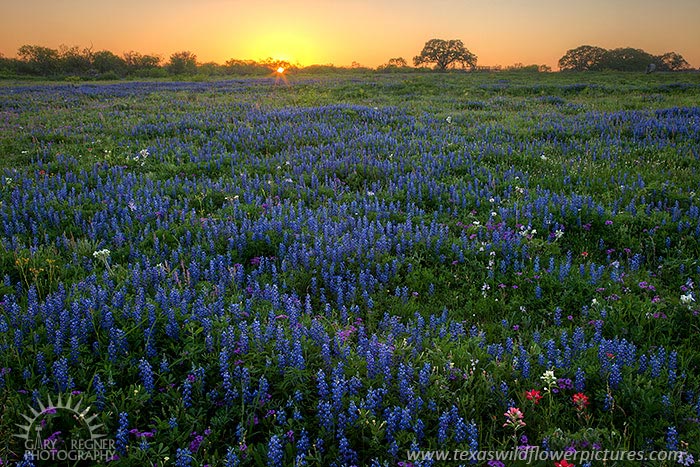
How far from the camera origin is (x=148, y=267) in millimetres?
→ 5047

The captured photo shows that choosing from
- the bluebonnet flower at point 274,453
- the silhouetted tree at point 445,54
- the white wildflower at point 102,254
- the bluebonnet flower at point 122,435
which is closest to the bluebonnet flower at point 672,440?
the bluebonnet flower at point 274,453

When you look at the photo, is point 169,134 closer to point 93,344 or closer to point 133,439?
point 93,344

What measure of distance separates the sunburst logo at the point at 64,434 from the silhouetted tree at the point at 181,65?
70.1 m

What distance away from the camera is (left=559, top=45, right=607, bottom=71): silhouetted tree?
9238 cm

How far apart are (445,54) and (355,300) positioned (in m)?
102

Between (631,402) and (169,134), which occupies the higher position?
(169,134)

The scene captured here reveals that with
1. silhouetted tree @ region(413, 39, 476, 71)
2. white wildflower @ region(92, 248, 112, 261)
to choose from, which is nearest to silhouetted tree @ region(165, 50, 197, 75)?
silhouetted tree @ region(413, 39, 476, 71)

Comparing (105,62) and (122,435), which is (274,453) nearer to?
(122,435)

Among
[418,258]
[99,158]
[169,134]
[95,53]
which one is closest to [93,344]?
[418,258]

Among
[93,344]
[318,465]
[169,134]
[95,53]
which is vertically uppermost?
[95,53]

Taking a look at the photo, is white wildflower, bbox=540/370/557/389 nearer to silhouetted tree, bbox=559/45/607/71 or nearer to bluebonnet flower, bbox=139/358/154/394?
bluebonnet flower, bbox=139/358/154/394

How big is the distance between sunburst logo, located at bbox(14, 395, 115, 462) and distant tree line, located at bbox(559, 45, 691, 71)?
102182 mm

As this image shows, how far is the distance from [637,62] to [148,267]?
356 feet

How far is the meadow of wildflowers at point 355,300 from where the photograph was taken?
10.4ft
